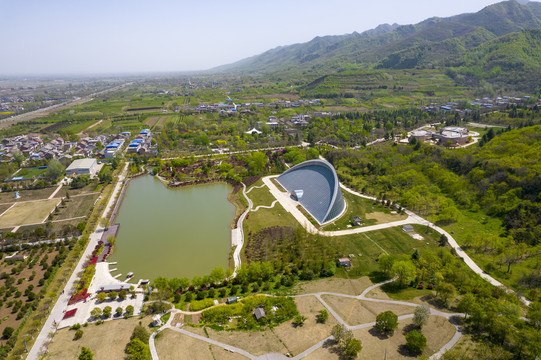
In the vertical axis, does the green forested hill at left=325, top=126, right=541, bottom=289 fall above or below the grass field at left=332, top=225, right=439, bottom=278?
above

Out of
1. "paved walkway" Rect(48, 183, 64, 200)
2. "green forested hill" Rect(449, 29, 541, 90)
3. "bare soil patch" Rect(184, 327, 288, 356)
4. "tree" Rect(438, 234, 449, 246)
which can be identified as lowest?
"bare soil patch" Rect(184, 327, 288, 356)

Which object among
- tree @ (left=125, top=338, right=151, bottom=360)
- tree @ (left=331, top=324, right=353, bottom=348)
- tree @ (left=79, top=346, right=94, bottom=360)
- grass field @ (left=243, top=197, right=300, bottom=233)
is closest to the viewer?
tree @ (left=125, top=338, right=151, bottom=360)

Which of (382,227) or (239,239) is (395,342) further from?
(239,239)

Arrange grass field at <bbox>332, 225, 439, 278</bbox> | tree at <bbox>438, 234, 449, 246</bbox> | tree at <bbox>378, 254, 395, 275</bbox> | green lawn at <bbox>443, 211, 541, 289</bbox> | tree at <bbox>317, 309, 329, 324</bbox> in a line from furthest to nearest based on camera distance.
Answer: tree at <bbox>438, 234, 449, 246</bbox> → grass field at <bbox>332, 225, 439, 278</bbox> → tree at <bbox>378, 254, 395, 275</bbox> → green lawn at <bbox>443, 211, 541, 289</bbox> → tree at <bbox>317, 309, 329, 324</bbox>

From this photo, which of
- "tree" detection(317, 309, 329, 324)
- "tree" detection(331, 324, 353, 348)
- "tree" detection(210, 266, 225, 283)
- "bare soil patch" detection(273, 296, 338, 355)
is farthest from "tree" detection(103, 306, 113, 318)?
"tree" detection(331, 324, 353, 348)

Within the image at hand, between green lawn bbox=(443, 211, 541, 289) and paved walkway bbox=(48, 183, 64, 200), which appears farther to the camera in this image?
paved walkway bbox=(48, 183, 64, 200)

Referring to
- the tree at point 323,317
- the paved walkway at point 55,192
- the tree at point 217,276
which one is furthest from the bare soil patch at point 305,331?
the paved walkway at point 55,192

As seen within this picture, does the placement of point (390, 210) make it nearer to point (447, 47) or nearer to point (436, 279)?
point (436, 279)

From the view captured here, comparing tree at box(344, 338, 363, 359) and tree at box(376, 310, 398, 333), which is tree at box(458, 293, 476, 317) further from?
tree at box(344, 338, 363, 359)
